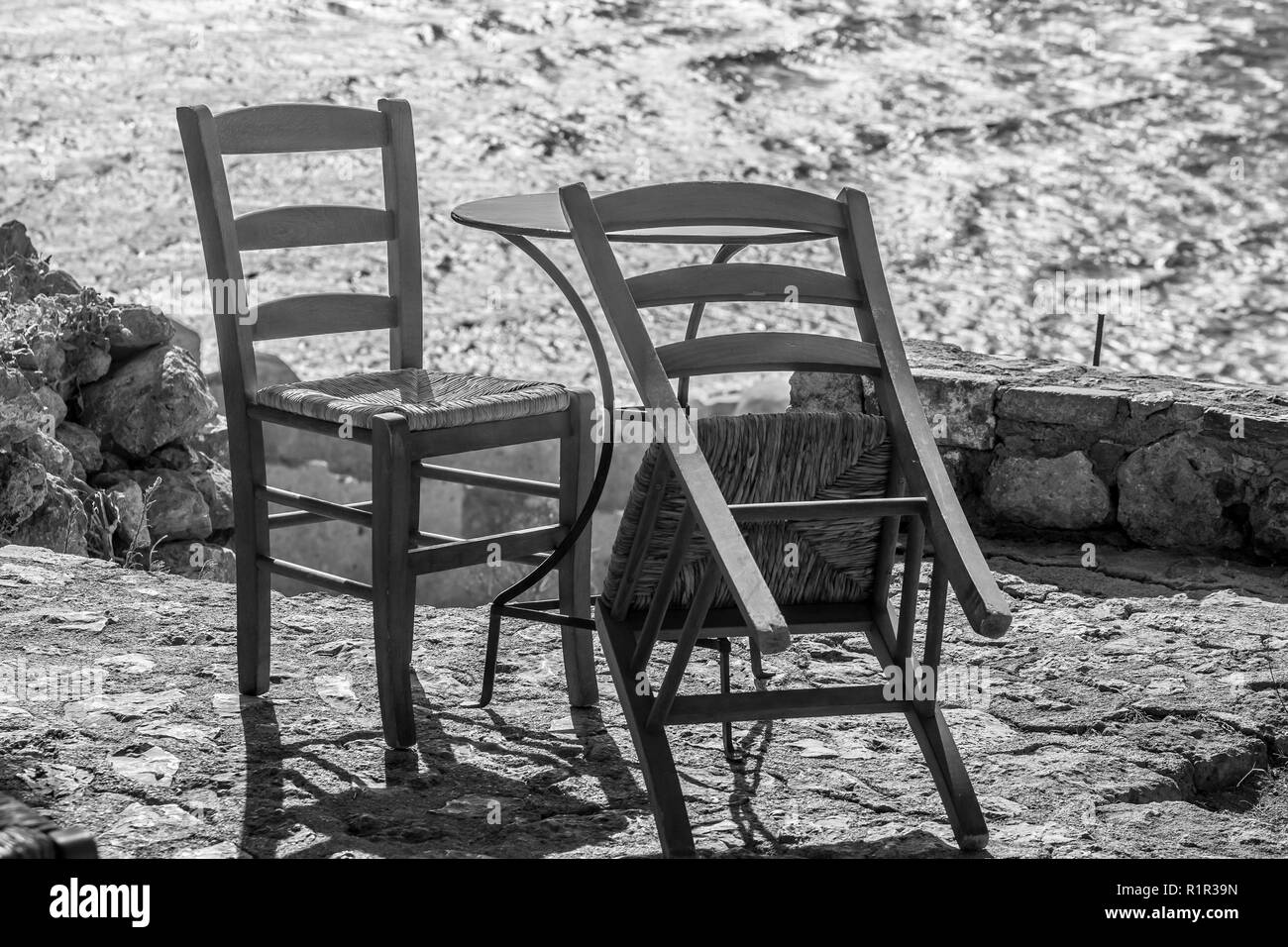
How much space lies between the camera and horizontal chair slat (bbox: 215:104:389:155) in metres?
2.29

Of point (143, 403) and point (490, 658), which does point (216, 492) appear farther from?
point (490, 658)

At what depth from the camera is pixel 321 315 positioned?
2.44 meters

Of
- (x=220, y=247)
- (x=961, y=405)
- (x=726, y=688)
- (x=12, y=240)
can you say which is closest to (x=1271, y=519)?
(x=961, y=405)

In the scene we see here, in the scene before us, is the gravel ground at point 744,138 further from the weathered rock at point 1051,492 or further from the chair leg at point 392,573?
the chair leg at point 392,573

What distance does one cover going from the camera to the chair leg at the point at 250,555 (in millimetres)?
2309

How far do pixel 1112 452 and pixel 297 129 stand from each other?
1.88 m

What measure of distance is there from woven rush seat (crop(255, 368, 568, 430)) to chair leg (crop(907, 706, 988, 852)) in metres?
0.76

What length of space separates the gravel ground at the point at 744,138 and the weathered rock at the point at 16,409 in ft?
17.0

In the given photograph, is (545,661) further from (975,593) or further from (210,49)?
(210,49)

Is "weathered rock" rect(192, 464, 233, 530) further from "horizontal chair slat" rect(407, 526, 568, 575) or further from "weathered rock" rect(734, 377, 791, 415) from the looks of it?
"weathered rock" rect(734, 377, 791, 415)

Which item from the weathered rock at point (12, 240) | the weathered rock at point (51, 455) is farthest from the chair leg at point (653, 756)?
the weathered rock at point (12, 240)

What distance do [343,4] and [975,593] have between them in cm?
1023

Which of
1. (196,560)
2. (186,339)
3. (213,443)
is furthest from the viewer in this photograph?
(186,339)

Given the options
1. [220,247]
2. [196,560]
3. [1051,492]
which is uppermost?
→ [220,247]
